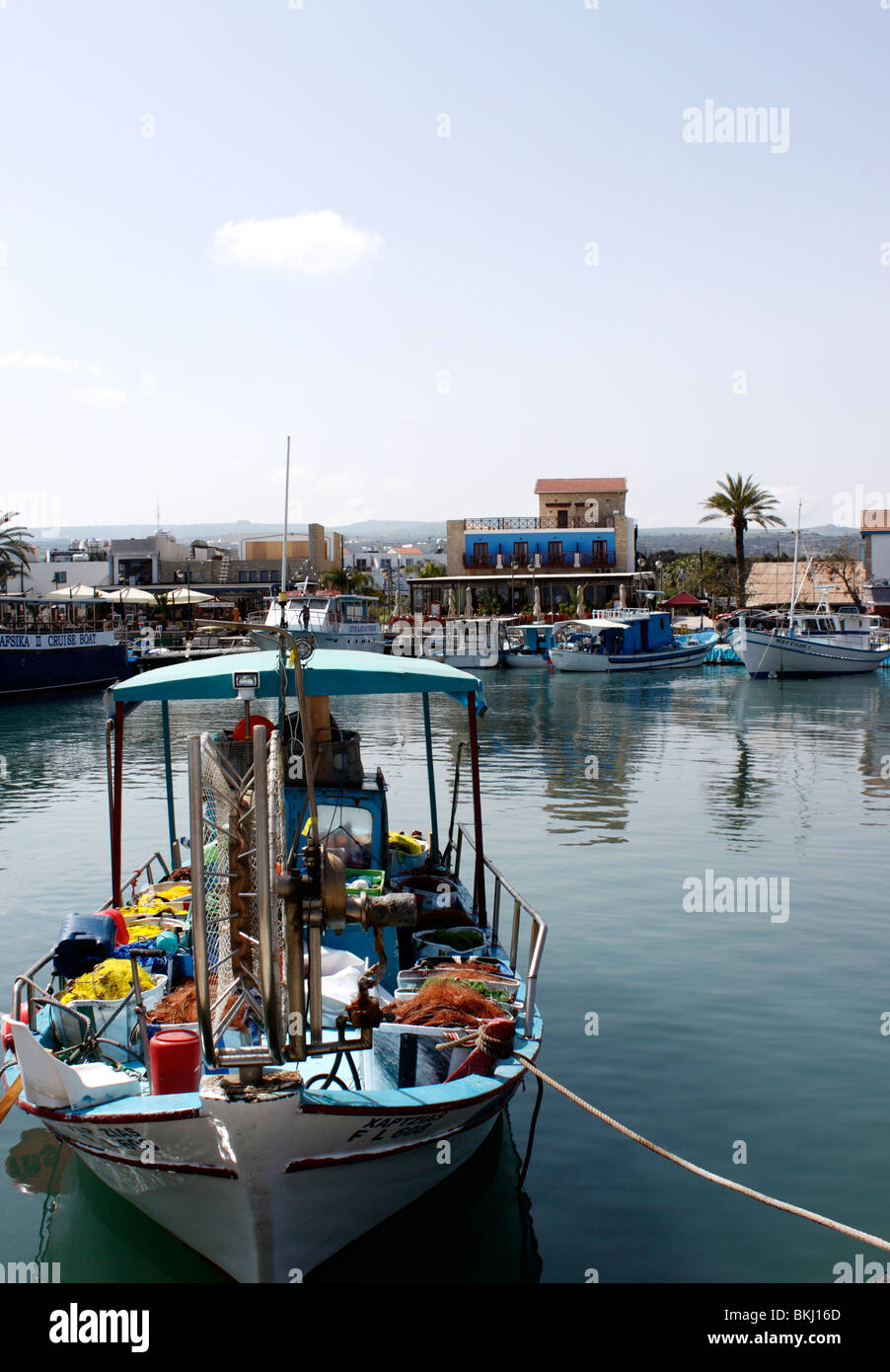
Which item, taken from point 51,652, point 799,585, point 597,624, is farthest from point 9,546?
point 799,585

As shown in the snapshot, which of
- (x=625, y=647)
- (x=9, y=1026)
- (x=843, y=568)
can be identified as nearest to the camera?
(x=9, y=1026)

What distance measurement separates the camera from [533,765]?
1188 inches

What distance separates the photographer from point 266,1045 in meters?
6.29

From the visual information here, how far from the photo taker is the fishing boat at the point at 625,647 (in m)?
63.0

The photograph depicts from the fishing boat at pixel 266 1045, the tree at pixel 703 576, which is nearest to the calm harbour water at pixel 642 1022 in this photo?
the fishing boat at pixel 266 1045

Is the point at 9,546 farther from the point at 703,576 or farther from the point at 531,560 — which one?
the point at 703,576

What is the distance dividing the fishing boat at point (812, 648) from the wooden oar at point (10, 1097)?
53.0m

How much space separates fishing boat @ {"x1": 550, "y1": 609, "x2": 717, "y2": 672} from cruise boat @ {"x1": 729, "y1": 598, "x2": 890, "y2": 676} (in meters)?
4.35

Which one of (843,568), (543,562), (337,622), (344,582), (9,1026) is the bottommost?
(9,1026)

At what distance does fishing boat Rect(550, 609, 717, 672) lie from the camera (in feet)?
207

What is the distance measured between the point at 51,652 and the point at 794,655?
36.5m

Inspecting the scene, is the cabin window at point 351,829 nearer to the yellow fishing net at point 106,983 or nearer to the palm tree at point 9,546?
the yellow fishing net at point 106,983

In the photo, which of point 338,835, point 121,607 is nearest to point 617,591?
point 121,607
